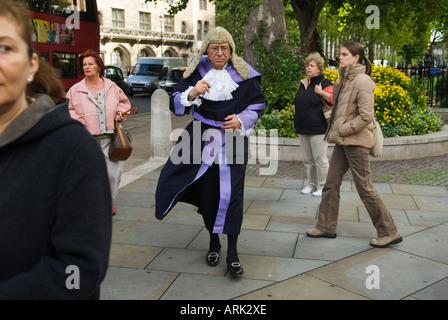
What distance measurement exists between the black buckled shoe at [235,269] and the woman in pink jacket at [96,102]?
224 centimetres

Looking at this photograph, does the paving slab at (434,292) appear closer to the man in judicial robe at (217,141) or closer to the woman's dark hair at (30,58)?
the man in judicial robe at (217,141)

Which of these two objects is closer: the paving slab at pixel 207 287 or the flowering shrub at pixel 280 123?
the paving slab at pixel 207 287

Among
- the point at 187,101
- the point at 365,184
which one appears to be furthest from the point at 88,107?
the point at 365,184

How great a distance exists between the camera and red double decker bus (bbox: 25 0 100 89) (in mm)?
13172

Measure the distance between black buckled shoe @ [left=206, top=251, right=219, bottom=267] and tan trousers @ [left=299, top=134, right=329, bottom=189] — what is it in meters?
2.74

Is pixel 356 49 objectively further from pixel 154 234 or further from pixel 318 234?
pixel 154 234

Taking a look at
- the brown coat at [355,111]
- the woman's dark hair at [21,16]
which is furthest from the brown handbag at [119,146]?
the woman's dark hair at [21,16]

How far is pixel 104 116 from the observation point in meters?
5.56

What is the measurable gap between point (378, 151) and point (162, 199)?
209 centimetres

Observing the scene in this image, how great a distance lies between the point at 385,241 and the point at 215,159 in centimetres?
181

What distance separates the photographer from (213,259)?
4.30 m

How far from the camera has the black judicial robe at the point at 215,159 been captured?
4109 mm
